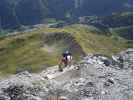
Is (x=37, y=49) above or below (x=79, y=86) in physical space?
below

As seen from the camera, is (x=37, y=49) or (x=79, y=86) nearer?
(x=79, y=86)

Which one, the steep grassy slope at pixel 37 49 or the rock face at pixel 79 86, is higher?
the rock face at pixel 79 86

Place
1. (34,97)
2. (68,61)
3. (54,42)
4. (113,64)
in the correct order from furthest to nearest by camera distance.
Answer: (54,42) < (68,61) < (113,64) < (34,97)

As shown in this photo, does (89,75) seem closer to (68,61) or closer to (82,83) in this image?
(82,83)

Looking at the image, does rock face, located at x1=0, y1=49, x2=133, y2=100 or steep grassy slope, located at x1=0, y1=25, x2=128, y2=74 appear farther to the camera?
steep grassy slope, located at x1=0, y1=25, x2=128, y2=74

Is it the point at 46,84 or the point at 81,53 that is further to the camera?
the point at 81,53

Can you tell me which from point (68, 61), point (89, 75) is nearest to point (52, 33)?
point (68, 61)

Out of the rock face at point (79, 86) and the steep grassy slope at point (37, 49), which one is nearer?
the rock face at point (79, 86)

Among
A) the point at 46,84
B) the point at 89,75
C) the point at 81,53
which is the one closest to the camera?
the point at 46,84

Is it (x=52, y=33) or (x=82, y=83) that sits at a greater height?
(x=82, y=83)

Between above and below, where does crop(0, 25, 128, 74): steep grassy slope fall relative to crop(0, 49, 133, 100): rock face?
below
